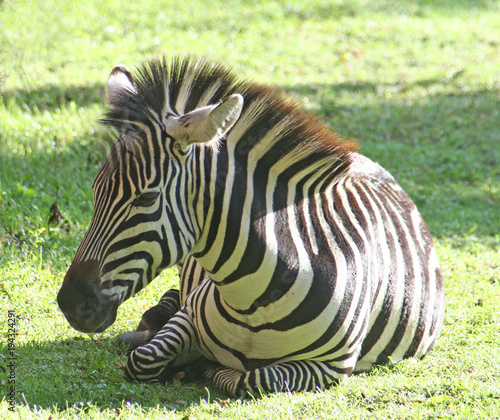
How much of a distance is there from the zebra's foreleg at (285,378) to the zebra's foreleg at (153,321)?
2.80 feet

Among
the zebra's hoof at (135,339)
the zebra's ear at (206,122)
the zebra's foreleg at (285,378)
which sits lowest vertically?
the zebra's hoof at (135,339)

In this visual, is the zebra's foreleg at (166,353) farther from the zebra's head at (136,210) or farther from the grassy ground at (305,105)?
the zebra's head at (136,210)

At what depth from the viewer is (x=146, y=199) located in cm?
337

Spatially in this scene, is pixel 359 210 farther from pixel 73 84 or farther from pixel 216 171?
pixel 73 84

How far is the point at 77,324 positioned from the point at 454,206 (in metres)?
6.10

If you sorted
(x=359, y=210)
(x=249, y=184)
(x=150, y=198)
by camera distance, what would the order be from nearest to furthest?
(x=150, y=198) < (x=249, y=184) < (x=359, y=210)

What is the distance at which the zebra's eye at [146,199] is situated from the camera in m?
3.37

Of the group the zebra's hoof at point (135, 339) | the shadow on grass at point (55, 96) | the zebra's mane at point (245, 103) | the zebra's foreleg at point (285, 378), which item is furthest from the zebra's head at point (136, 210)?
the shadow on grass at point (55, 96)

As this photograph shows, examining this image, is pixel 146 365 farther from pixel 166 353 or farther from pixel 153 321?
Answer: pixel 153 321

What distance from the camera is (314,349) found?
3.84m

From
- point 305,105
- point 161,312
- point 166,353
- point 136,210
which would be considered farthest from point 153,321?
point 305,105

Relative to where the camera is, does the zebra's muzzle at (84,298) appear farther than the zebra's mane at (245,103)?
No

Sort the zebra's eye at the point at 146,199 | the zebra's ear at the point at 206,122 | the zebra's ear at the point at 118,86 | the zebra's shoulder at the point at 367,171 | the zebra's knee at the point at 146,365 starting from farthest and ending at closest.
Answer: the zebra's shoulder at the point at 367,171 < the zebra's knee at the point at 146,365 < the zebra's ear at the point at 118,86 < the zebra's eye at the point at 146,199 < the zebra's ear at the point at 206,122

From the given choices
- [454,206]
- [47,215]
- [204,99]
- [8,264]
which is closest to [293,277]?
[204,99]
